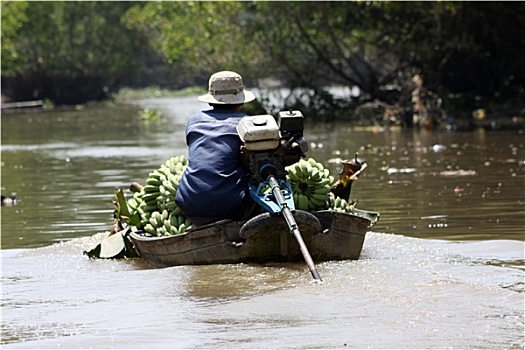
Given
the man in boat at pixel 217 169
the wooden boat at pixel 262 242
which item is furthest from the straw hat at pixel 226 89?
the wooden boat at pixel 262 242

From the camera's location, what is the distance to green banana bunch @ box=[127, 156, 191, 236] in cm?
909

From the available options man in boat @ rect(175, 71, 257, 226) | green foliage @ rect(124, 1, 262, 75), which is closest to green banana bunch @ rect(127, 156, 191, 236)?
man in boat @ rect(175, 71, 257, 226)

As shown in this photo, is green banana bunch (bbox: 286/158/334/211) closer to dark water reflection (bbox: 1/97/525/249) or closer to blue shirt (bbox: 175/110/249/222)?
blue shirt (bbox: 175/110/249/222)

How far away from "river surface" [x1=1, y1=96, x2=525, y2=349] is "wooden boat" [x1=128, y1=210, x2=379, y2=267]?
12cm

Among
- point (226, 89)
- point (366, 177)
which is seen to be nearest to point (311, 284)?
→ point (226, 89)

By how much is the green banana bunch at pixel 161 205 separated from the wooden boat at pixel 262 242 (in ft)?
1.13

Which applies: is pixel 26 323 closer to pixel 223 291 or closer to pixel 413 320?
pixel 223 291

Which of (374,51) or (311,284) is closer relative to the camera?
(311,284)

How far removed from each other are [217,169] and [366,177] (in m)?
6.65

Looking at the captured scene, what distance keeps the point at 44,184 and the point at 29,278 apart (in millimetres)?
7621

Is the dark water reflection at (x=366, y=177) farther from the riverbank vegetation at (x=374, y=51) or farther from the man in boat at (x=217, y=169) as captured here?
the man in boat at (x=217, y=169)

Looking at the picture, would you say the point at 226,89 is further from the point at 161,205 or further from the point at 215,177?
the point at 161,205

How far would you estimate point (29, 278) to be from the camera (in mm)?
8828

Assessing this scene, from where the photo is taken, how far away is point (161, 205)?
30.8 ft
